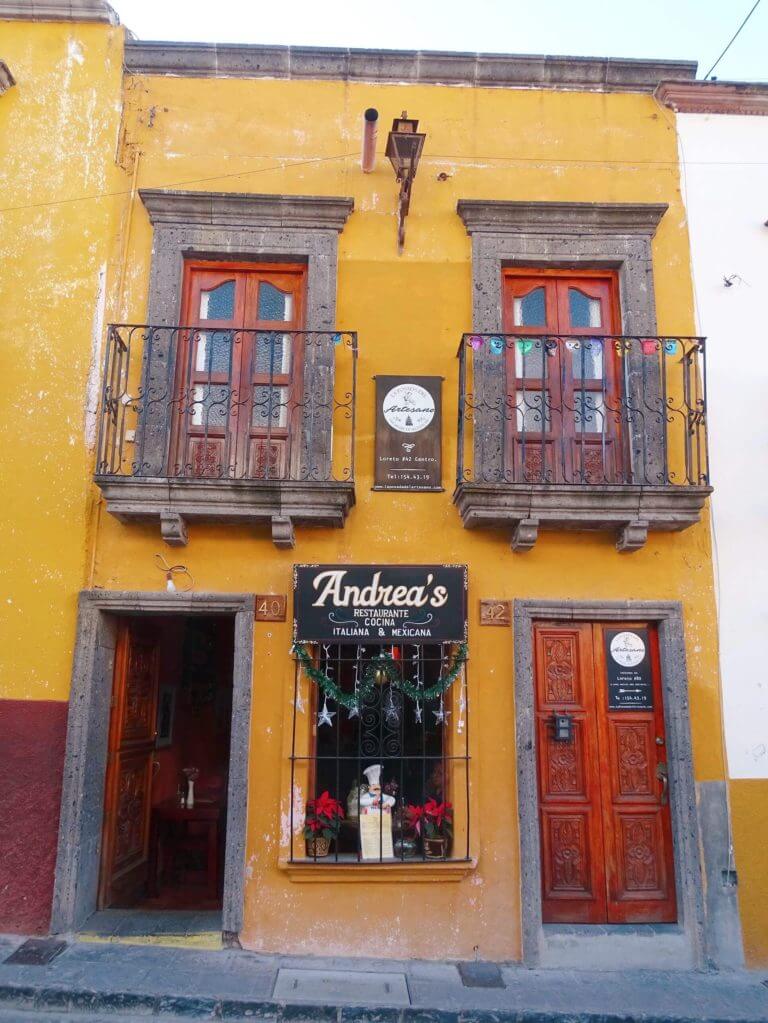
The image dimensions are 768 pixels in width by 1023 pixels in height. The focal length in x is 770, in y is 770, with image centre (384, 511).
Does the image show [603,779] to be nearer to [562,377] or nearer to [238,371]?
[562,377]

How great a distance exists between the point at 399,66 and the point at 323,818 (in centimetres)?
632

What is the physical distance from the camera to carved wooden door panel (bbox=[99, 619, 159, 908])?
6.11m

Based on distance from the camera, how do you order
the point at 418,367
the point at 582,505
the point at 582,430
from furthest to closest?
the point at 418,367
the point at 582,430
the point at 582,505

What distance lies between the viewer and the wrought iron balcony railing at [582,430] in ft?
18.9

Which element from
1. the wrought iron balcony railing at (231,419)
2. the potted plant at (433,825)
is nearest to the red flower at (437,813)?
the potted plant at (433,825)

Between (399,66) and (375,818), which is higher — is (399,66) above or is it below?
above

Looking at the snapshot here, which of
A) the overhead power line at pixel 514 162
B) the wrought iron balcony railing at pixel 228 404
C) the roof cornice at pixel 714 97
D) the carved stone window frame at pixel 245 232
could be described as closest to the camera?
the wrought iron balcony railing at pixel 228 404

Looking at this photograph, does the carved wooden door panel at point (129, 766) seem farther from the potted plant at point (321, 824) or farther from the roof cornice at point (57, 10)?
the roof cornice at point (57, 10)

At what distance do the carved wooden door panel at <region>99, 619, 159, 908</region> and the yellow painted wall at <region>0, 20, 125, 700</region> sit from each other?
2.06 ft

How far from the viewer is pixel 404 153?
6035 millimetres

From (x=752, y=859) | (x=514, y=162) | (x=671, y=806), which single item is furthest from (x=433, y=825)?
(x=514, y=162)

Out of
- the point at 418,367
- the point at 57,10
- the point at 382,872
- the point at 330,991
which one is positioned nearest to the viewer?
the point at 330,991

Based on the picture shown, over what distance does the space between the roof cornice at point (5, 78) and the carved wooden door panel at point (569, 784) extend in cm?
643

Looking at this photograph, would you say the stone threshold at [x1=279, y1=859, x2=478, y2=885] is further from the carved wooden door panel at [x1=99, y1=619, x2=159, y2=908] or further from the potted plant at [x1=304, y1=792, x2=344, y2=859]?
the carved wooden door panel at [x1=99, y1=619, x2=159, y2=908]
